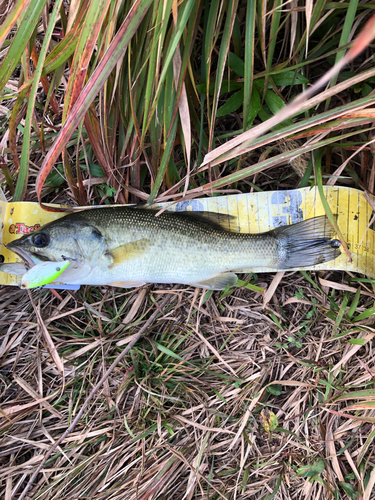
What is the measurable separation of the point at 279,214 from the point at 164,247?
1027 millimetres

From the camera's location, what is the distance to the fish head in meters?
2.62

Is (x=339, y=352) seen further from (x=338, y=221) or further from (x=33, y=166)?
(x=33, y=166)

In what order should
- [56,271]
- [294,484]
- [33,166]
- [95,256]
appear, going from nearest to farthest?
[56,271] < [95,256] < [294,484] < [33,166]

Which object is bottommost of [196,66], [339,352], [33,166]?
[339,352]

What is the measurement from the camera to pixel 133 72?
8.33 ft

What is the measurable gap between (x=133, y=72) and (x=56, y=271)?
1.56 m

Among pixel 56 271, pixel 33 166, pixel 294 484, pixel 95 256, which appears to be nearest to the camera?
pixel 56 271

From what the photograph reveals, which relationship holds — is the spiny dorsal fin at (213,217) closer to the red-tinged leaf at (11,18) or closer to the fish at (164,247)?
the fish at (164,247)

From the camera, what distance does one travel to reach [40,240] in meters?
2.63

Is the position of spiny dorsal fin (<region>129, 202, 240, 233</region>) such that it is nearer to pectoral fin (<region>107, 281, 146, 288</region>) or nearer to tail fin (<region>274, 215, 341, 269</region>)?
tail fin (<region>274, 215, 341, 269</region>)

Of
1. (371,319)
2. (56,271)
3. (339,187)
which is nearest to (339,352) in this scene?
(371,319)

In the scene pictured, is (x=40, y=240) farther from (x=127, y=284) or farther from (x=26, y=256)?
(x=127, y=284)

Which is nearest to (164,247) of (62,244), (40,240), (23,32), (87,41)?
(62,244)

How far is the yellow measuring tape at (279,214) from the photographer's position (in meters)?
2.84
